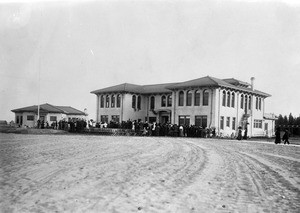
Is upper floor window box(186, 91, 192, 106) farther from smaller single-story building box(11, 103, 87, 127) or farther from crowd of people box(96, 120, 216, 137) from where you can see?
smaller single-story building box(11, 103, 87, 127)

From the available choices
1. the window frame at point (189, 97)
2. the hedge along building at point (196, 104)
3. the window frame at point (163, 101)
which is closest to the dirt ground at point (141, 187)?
the hedge along building at point (196, 104)

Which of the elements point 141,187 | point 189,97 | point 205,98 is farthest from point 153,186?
point 189,97

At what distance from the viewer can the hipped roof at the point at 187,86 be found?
3716 cm

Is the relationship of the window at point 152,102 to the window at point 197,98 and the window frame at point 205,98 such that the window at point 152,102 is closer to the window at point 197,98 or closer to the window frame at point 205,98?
the window at point 197,98

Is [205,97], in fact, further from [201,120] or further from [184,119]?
[184,119]

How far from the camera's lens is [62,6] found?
1072cm

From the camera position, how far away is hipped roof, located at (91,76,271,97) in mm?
37156

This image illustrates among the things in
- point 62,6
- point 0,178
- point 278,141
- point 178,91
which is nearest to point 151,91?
point 178,91

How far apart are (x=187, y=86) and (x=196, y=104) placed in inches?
Result: 90.0

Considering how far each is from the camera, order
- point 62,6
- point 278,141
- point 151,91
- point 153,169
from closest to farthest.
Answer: point 153,169 → point 62,6 → point 278,141 → point 151,91

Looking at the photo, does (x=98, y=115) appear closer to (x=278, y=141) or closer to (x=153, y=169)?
(x=278, y=141)

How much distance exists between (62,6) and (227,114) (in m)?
29.9

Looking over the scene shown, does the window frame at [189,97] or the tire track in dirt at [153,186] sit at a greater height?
the window frame at [189,97]

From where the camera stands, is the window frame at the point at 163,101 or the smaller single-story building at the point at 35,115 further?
the smaller single-story building at the point at 35,115
